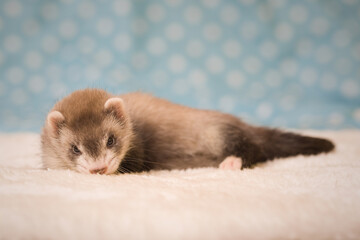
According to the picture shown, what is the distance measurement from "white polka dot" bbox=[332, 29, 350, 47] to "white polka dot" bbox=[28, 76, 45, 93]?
1.89 m

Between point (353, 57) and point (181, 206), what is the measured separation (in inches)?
75.5

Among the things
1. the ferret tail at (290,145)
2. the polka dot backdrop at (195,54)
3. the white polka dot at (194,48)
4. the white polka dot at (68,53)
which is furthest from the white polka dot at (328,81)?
the white polka dot at (68,53)

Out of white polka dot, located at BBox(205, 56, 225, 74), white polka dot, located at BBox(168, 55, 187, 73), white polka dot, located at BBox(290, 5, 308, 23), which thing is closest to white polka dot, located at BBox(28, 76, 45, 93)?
white polka dot, located at BBox(168, 55, 187, 73)

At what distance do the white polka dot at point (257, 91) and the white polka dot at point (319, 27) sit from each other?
1.56ft

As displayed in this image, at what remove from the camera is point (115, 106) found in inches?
41.6

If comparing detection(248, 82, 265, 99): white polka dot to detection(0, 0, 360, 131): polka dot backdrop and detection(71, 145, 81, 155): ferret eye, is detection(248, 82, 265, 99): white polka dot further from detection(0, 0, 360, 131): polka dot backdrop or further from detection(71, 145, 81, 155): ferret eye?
detection(71, 145, 81, 155): ferret eye

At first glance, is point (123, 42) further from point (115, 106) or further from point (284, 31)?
point (115, 106)

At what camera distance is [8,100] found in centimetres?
216

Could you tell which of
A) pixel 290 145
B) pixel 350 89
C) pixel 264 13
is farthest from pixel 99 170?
pixel 350 89

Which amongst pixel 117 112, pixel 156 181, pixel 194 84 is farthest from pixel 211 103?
pixel 156 181

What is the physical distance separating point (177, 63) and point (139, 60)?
25 cm

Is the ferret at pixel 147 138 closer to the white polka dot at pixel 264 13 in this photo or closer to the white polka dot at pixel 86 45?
the white polka dot at pixel 86 45

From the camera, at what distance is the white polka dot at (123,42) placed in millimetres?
2170

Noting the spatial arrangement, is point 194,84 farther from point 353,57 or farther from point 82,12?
point 353,57
